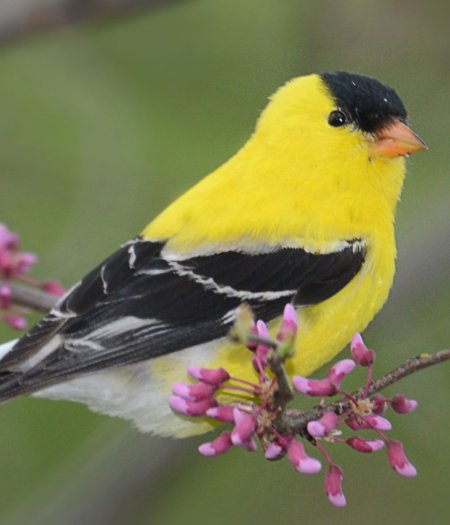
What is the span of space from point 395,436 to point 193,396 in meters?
3.28

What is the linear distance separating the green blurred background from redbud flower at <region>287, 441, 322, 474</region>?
7.63ft

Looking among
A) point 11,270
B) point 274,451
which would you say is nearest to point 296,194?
point 11,270

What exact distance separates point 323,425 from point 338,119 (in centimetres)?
190

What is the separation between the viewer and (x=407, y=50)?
6406 mm

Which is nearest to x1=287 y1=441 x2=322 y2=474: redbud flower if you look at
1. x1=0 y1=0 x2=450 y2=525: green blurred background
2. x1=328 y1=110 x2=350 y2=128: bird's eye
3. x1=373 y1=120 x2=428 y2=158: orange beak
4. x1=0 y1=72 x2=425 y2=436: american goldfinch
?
x1=0 y1=72 x2=425 y2=436: american goldfinch

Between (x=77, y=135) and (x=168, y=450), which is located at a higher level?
(x=77, y=135)

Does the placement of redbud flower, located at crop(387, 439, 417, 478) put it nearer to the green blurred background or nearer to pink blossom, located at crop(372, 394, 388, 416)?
pink blossom, located at crop(372, 394, 388, 416)

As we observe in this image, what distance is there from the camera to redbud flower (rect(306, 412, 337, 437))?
3.32 m

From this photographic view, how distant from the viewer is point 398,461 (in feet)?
11.5

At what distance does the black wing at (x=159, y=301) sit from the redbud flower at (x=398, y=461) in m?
1.06

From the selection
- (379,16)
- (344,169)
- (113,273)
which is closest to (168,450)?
(113,273)

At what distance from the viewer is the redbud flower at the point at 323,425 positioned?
332cm

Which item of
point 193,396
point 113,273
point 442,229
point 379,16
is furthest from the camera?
point 379,16

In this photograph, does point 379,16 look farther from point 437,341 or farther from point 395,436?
point 395,436
